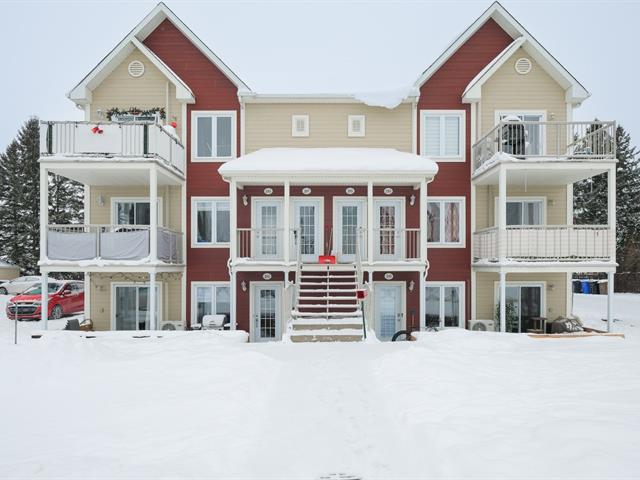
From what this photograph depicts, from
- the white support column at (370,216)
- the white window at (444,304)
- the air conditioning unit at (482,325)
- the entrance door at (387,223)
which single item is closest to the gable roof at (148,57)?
the white support column at (370,216)

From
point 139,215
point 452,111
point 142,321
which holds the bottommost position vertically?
point 142,321

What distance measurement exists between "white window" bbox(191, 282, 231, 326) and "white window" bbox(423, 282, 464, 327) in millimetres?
6672

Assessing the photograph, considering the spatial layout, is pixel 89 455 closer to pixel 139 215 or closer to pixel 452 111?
pixel 139 215

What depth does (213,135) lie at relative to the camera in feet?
56.0

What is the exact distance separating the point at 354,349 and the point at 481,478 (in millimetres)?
6827

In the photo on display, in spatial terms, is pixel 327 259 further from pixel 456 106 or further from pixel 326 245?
pixel 456 106

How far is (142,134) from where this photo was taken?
47.4 ft

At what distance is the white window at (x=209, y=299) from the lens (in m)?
16.8

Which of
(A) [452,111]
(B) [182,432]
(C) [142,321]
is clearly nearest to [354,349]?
(B) [182,432]

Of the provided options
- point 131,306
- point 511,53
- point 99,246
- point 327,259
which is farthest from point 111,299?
point 511,53

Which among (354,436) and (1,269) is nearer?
(354,436)

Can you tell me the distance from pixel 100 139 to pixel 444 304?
38.8 feet

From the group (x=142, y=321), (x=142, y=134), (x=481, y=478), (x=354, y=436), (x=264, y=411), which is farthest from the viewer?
(x=142, y=321)

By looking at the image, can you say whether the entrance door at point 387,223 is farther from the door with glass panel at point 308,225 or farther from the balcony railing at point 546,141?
the balcony railing at point 546,141
